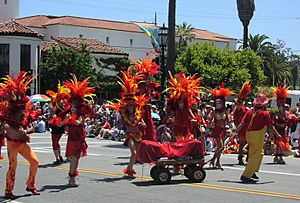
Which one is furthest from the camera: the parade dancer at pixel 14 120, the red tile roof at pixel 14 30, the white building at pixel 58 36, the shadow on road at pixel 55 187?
the white building at pixel 58 36

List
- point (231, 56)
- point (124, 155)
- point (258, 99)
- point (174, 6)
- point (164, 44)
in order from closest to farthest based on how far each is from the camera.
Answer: point (258, 99) < point (124, 155) < point (164, 44) < point (174, 6) < point (231, 56)

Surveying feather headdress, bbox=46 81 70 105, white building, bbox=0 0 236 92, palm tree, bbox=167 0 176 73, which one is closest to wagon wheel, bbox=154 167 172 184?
feather headdress, bbox=46 81 70 105

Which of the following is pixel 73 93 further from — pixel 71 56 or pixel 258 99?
pixel 71 56

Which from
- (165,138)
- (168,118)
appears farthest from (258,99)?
(165,138)

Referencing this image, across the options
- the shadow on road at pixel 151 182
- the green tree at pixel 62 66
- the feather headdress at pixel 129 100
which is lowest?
the shadow on road at pixel 151 182

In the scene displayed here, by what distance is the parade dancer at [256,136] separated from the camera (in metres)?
11.6

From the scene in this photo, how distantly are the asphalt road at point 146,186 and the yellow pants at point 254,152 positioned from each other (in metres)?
0.34

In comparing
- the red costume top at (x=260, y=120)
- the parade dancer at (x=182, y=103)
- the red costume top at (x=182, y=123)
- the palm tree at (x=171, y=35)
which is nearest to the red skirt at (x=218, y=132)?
the parade dancer at (x=182, y=103)

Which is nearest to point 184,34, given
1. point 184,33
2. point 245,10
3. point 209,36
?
point 184,33

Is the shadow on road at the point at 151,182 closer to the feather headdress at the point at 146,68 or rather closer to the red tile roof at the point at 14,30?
the feather headdress at the point at 146,68

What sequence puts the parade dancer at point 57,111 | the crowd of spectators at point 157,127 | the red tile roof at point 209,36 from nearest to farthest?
the parade dancer at point 57,111, the crowd of spectators at point 157,127, the red tile roof at point 209,36

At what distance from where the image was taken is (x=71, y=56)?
45.7 metres

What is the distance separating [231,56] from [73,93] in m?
41.2

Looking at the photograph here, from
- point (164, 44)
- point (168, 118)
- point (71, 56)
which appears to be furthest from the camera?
point (71, 56)
